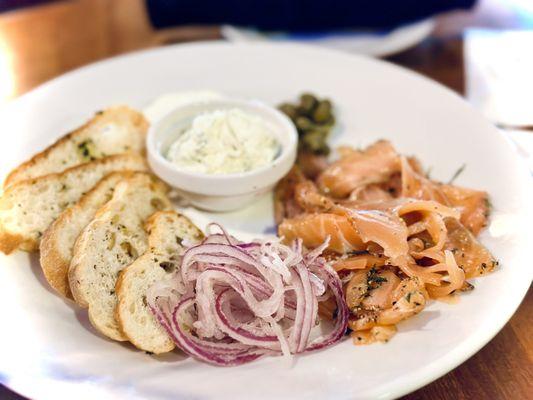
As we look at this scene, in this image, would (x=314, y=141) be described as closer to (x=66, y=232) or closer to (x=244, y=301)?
(x=244, y=301)

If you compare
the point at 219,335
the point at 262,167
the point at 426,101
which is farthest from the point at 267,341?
the point at 426,101

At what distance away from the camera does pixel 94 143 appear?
3156 mm

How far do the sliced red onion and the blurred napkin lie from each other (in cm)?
157

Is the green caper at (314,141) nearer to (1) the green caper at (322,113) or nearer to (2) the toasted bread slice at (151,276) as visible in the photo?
(1) the green caper at (322,113)

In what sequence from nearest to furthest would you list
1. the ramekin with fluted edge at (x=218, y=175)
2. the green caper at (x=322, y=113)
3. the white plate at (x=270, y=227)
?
the white plate at (x=270, y=227) < the ramekin with fluted edge at (x=218, y=175) < the green caper at (x=322, y=113)

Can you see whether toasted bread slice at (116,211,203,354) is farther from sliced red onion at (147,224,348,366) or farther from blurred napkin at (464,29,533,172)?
blurred napkin at (464,29,533,172)

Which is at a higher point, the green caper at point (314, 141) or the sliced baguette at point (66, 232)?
the sliced baguette at point (66, 232)

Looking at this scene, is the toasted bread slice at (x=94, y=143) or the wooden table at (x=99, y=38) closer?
the toasted bread slice at (x=94, y=143)

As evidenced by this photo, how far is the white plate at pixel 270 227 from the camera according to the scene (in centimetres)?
200

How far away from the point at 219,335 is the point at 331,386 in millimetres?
487

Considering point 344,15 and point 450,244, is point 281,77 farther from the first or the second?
point 450,244

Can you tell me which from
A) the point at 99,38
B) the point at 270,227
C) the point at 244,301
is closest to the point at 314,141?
the point at 270,227

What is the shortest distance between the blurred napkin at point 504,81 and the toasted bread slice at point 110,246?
6.52ft

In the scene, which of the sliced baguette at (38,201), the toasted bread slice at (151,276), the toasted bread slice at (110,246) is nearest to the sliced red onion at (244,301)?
the toasted bread slice at (151,276)
